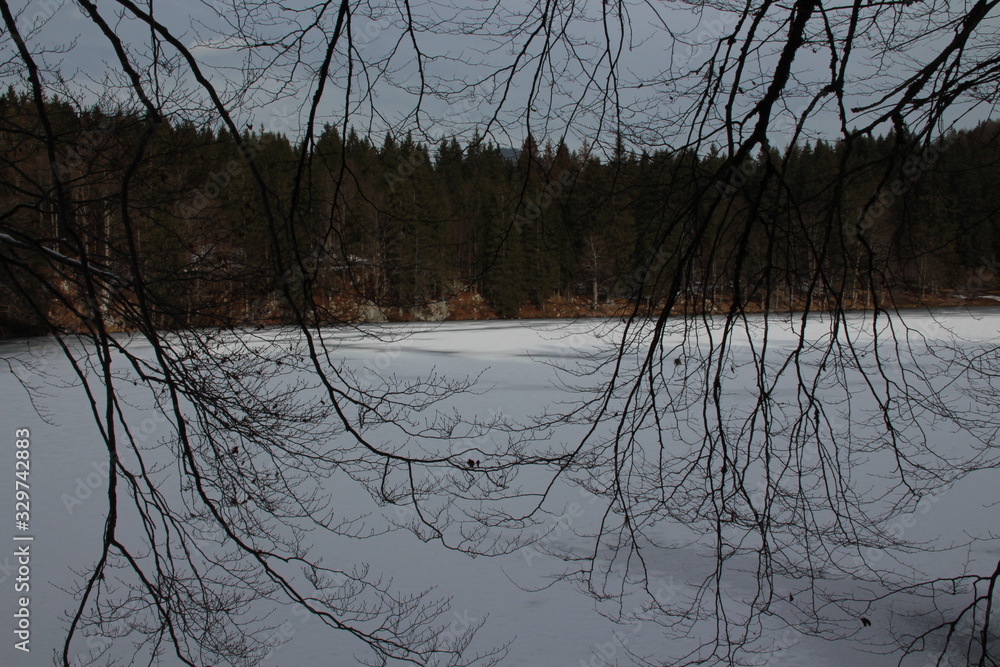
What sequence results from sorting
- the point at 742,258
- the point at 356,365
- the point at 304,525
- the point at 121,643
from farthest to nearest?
the point at 356,365, the point at 304,525, the point at 121,643, the point at 742,258

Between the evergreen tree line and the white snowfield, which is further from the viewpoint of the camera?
the white snowfield

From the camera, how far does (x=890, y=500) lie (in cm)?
588

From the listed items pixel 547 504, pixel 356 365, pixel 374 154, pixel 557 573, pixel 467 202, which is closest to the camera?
pixel 374 154

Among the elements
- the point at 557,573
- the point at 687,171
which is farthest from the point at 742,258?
the point at 557,573

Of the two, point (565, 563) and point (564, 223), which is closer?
point (564, 223)

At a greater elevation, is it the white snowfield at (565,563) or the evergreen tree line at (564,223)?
the evergreen tree line at (564,223)

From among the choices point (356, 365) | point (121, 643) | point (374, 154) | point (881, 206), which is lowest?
point (121, 643)

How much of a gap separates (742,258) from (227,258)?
2.38 metres

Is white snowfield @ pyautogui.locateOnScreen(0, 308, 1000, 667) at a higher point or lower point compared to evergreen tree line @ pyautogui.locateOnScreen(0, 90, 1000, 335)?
lower

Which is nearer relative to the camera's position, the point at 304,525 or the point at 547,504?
the point at 304,525

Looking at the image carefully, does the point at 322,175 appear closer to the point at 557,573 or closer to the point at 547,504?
the point at 557,573

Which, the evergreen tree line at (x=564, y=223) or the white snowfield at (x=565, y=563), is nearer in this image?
Answer: the evergreen tree line at (x=564, y=223)

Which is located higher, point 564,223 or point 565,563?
point 564,223

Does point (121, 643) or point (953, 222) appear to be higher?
point (953, 222)
